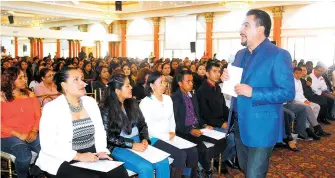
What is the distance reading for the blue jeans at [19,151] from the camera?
9.55 ft

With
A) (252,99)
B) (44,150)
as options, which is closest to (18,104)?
(44,150)

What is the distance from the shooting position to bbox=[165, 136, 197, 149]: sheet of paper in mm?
3104

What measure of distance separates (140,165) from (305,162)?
2756mm

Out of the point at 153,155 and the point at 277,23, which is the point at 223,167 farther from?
the point at 277,23

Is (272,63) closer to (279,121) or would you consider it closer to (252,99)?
(252,99)

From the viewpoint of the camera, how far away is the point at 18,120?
319cm

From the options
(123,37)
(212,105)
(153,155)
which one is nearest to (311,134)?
(212,105)

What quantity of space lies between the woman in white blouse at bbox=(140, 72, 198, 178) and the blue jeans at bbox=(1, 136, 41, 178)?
1.21 meters

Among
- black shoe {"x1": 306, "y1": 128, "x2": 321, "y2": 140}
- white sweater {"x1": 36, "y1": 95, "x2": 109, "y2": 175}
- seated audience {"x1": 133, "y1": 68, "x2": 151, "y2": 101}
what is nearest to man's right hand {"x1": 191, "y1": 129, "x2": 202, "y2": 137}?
white sweater {"x1": 36, "y1": 95, "x2": 109, "y2": 175}

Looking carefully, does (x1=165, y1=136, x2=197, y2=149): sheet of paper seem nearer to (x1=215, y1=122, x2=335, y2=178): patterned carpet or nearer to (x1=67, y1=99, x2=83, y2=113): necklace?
(x1=215, y1=122, x2=335, y2=178): patterned carpet

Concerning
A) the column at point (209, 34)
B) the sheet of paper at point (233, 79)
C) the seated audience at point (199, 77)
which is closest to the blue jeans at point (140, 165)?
the sheet of paper at point (233, 79)

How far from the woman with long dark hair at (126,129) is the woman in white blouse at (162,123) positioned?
167 mm

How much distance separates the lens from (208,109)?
4.00m

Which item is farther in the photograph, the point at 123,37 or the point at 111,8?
the point at 123,37
